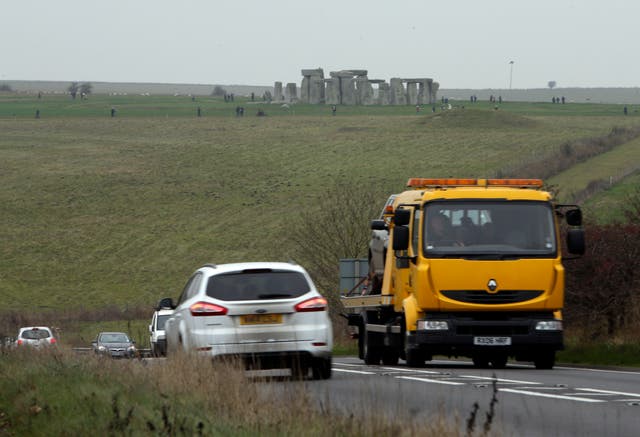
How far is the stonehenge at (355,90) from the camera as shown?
189750 mm

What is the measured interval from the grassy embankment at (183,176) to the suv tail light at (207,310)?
31.9 m

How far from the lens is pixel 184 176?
10344 cm

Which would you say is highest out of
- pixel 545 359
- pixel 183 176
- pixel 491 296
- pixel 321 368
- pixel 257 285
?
pixel 257 285

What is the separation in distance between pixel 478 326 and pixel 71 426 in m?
11.5

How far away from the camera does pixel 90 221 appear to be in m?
86.9

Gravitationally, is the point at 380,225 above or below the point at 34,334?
above

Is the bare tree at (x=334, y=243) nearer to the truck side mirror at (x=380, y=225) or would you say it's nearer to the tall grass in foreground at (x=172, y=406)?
the truck side mirror at (x=380, y=225)

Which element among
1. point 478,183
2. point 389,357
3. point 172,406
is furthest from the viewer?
point 389,357

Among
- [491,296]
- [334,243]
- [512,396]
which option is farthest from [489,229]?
[334,243]

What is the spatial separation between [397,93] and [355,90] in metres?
6.93

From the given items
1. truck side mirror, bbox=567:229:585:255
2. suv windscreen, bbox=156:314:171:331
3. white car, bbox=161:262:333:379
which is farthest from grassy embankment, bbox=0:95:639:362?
white car, bbox=161:262:333:379

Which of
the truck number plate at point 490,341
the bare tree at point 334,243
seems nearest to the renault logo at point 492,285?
the truck number plate at point 490,341

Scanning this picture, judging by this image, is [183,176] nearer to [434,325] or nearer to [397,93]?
[434,325]

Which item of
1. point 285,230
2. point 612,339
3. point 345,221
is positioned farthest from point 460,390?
point 285,230
